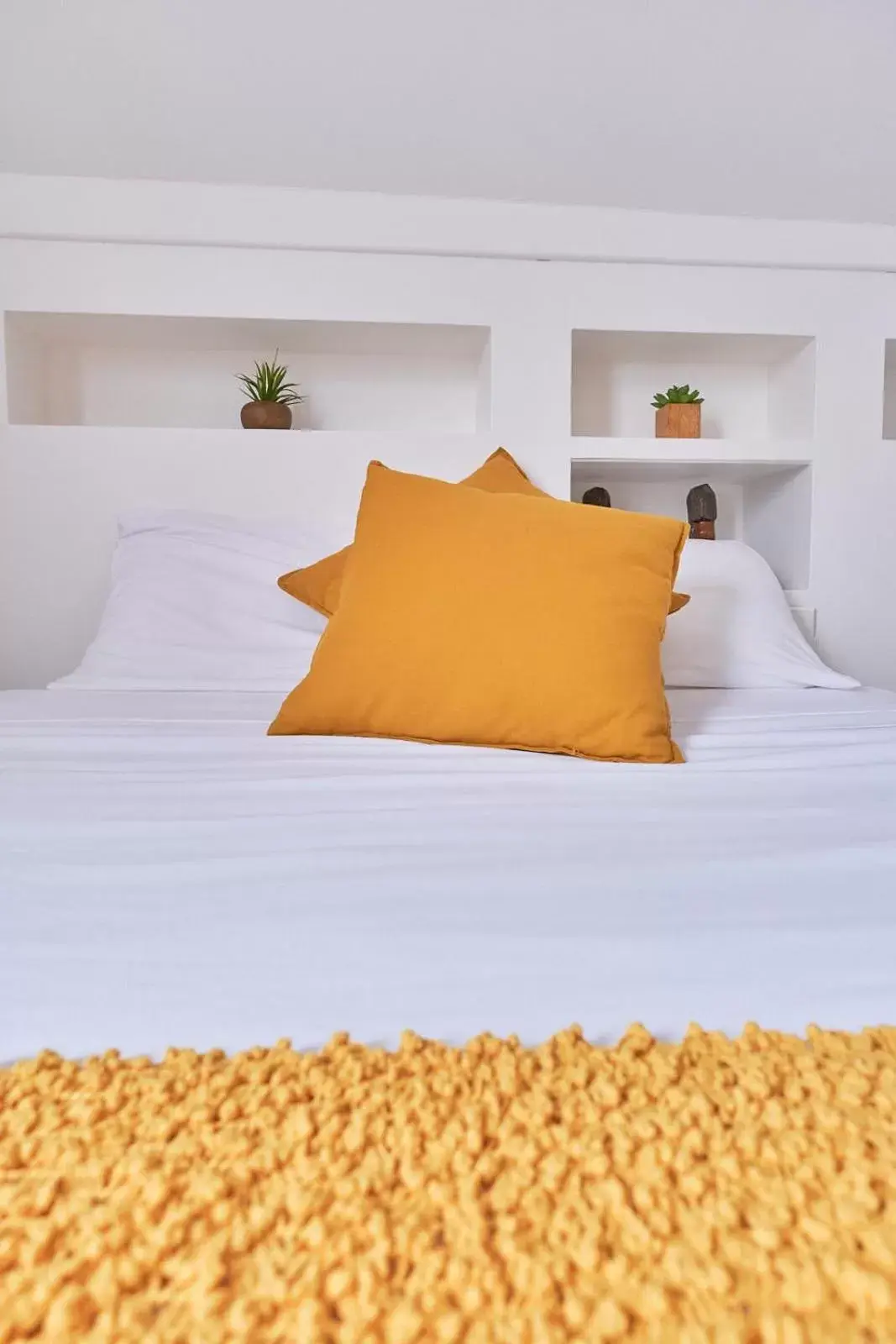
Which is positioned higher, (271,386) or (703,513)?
(271,386)

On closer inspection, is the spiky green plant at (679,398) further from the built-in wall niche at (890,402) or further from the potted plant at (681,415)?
the built-in wall niche at (890,402)

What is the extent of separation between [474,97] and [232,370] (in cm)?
102

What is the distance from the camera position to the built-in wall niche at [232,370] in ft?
7.60

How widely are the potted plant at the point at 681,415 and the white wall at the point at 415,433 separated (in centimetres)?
11

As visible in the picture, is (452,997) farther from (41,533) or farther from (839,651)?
(839,651)

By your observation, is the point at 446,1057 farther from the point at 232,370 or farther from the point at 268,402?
the point at 232,370

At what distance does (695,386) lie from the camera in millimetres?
2693

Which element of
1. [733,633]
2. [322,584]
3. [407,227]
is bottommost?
[733,633]

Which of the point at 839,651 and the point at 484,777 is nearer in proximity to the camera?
the point at 484,777

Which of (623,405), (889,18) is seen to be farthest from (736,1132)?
(623,405)

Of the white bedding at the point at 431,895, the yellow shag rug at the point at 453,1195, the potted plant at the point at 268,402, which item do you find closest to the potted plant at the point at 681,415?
the potted plant at the point at 268,402

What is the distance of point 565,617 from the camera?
3.89ft

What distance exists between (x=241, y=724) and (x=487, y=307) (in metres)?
1.48

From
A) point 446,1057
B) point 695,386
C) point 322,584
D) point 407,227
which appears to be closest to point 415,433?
point 407,227
